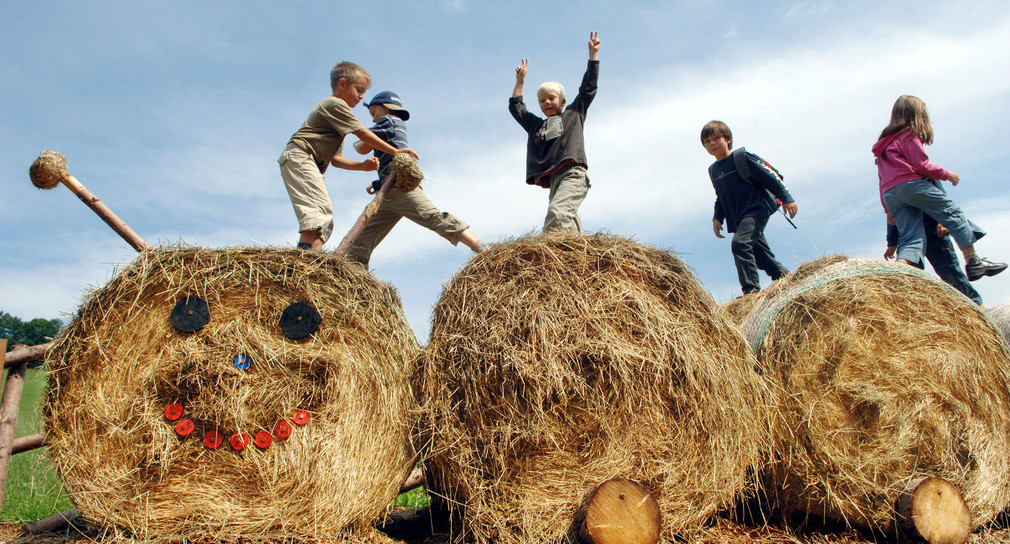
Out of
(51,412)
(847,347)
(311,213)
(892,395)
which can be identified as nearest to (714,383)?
(847,347)

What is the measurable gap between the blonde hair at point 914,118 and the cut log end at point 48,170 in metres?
5.72

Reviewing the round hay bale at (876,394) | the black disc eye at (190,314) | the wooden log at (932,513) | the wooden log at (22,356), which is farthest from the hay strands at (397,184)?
the wooden log at (932,513)

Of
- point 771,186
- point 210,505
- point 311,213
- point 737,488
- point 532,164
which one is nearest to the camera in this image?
point 210,505

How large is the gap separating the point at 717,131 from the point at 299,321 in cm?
418

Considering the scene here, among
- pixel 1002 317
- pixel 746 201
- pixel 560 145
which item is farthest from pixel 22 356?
pixel 1002 317

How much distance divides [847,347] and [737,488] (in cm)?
101

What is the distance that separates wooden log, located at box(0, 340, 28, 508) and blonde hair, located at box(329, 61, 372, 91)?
2685mm

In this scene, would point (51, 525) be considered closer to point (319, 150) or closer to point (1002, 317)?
point (319, 150)

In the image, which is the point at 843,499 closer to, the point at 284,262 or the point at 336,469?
the point at 336,469

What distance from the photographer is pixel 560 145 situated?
16.5 feet

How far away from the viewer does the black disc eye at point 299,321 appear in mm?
3420

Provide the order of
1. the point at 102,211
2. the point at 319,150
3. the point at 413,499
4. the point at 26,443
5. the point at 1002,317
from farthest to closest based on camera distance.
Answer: the point at 1002,317 → the point at 413,499 → the point at 319,150 → the point at 26,443 → the point at 102,211

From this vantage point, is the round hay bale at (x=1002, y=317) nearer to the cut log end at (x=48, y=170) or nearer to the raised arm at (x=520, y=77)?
the raised arm at (x=520, y=77)

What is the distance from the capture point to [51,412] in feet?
10.3
